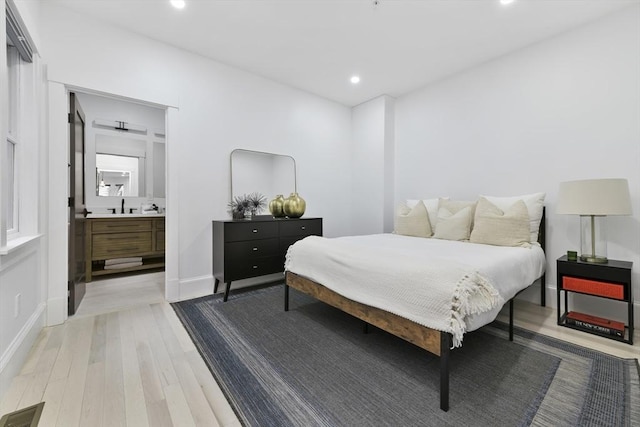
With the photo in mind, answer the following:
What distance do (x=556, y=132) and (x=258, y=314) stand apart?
340 cm

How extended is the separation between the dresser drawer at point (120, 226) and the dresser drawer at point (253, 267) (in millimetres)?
2036

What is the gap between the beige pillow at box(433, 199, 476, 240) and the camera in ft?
9.39

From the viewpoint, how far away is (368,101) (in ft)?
14.6

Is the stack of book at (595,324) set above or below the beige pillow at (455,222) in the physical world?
below

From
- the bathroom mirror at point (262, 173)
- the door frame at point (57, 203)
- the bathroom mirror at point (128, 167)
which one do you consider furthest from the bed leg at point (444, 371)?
the bathroom mirror at point (128, 167)

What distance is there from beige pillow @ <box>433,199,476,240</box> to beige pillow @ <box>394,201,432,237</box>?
15 cm

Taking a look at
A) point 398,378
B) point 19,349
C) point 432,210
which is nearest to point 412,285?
point 398,378

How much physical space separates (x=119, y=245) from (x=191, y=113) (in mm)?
2242

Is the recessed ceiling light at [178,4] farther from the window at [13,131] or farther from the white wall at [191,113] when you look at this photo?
the window at [13,131]

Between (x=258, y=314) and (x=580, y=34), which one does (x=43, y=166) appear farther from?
(x=580, y=34)

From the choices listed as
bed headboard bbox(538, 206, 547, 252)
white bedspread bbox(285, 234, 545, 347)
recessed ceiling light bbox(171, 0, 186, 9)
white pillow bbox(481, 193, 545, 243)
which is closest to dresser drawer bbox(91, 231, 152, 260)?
white bedspread bbox(285, 234, 545, 347)

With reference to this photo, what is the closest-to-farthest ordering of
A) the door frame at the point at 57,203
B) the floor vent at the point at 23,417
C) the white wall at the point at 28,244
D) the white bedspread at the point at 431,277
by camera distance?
the floor vent at the point at 23,417
the white bedspread at the point at 431,277
the white wall at the point at 28,244
the door frame at the point at 57,203

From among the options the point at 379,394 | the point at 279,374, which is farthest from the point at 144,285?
the point at 379,394

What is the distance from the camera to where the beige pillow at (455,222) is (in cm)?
286
